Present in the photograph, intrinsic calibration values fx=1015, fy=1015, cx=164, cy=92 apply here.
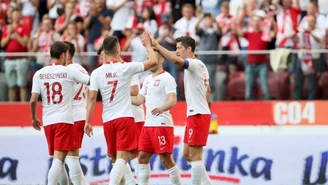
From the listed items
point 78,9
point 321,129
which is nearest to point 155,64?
point 321,129

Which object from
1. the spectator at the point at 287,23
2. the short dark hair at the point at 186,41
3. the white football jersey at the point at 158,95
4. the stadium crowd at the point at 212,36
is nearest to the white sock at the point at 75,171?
the white football jersey at the point at 158,95

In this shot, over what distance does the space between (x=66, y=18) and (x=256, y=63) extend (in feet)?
16.0

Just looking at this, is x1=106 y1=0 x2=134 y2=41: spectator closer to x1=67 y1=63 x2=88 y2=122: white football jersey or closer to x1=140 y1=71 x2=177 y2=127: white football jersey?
x1=67 y1=63 x2=88 y2=122: white football jersey

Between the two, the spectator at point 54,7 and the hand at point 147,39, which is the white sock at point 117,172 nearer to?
the hand at point 147,39

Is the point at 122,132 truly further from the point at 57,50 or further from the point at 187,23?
the point at 187,23

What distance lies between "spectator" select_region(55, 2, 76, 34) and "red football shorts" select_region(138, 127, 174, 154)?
7.16 metres

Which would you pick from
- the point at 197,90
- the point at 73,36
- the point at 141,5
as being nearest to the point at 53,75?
the point at 197,90

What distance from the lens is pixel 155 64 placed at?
52.6 feet

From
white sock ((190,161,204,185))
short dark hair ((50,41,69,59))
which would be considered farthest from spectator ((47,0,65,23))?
white sock ((190,161,204,185))

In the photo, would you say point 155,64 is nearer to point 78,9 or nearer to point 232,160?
point 232,160

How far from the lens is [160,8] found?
2358cm

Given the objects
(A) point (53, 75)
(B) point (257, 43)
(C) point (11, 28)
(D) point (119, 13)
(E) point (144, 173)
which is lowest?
(E) point (144, 173)

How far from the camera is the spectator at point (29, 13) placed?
2409 cm

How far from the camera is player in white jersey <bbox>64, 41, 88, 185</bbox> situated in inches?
669
